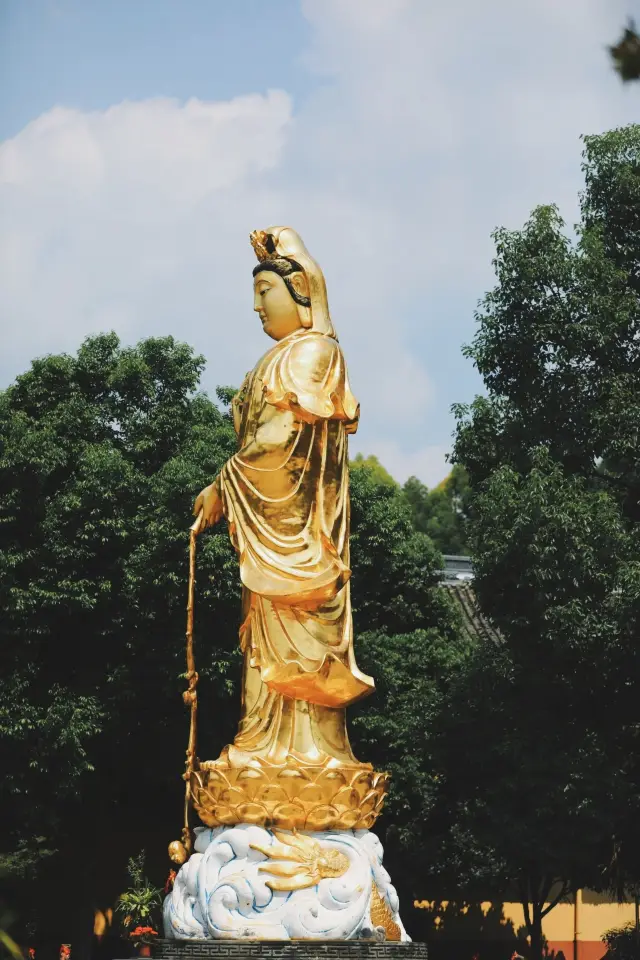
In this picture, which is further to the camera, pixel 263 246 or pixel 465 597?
pixel 465 597

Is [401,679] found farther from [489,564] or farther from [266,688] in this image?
[266,688]

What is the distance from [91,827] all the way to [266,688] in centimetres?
1092

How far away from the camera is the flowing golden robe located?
404 inches

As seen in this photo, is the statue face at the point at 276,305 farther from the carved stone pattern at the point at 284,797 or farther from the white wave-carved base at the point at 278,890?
the white wave-carved base at the point at 278,890

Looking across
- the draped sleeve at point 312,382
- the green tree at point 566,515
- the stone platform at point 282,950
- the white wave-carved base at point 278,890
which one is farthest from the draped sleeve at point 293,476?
the green tree at point 566,515

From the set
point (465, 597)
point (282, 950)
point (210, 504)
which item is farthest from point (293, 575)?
point (465, 597)

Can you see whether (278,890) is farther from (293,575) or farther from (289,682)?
(293,575)

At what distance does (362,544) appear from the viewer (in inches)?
784

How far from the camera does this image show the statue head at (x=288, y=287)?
11.1 metres

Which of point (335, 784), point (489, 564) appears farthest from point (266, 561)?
point (489, 564)

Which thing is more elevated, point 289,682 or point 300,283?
point 300,283

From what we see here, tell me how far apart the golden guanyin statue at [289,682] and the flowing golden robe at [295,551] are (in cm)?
1

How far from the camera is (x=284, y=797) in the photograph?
9.81 metres

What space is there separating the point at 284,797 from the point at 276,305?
376 centimetres
